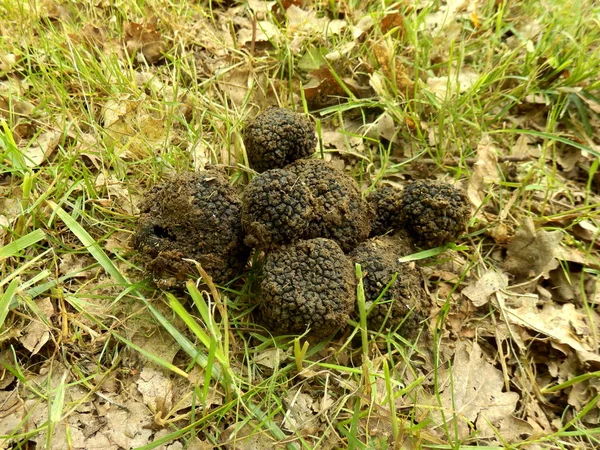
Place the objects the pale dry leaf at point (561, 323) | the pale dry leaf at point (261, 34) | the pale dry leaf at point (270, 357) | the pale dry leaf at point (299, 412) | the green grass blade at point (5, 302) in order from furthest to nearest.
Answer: the pale dry leaf at point (261, 34) → the pale dry leaf at point (561, 323) → the pale dry leaf at point (270, 357) → the pale dry leaf at point (299, 412) → the green grass blade at point (5, 302)

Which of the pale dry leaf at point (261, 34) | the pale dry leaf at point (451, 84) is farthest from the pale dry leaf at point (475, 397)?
the pale dry leaf at point (261, 34)

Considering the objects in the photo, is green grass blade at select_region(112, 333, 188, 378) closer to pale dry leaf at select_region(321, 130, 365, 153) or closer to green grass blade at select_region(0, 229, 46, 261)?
green grass blade at select_region(0, 229, 46, 261)

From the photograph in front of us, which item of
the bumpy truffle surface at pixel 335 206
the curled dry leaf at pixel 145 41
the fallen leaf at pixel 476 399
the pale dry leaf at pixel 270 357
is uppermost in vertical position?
the curled dry leaf at pixel 145 41

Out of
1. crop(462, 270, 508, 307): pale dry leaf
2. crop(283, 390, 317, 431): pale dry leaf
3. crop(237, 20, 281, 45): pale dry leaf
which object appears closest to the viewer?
crop(283, 390, 317, 431): pale dry leaf

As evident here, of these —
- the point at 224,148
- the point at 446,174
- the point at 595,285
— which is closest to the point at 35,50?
the point at 224,148

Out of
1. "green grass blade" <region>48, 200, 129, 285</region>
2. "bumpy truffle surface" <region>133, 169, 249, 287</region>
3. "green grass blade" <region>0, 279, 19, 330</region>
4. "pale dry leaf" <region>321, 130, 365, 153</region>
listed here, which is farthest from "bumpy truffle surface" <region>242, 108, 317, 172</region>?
"green grass blade" <region>0, 279, 19, 330</region>

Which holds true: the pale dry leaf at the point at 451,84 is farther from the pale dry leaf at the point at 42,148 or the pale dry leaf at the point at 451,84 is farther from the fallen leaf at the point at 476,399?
the pale dry leaf at the point at 42,148
